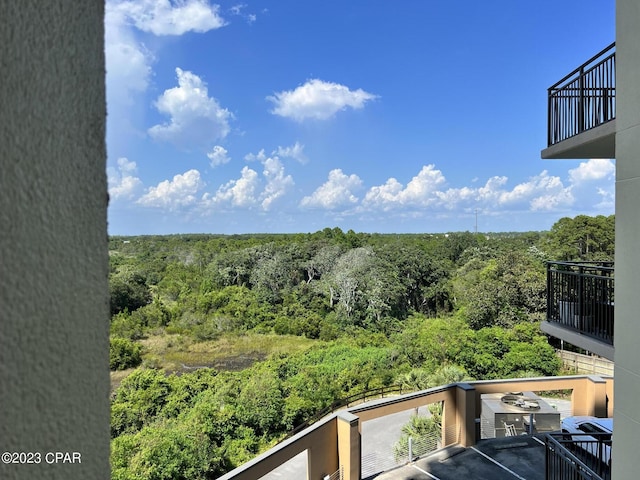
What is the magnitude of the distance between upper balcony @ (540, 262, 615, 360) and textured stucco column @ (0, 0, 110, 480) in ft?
14.3

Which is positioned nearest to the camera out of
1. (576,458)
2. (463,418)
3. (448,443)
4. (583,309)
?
(576,458)

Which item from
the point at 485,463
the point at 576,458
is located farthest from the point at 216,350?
the point at 576,458

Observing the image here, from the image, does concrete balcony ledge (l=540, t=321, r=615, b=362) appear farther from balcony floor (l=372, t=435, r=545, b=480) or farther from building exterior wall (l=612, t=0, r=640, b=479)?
balcony floor (l=372, t=435, r=545, b=480)

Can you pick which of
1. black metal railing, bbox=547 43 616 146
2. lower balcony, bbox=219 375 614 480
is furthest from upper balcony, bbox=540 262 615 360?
lower balcony, bbox=219 375 614 480

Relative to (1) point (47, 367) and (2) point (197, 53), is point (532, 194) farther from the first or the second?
(1) point (47, 367)

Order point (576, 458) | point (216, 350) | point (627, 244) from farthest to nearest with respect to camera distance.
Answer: point (216, 350) → point (576, 458) → point (627, 244)

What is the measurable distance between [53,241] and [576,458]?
14.4 ft

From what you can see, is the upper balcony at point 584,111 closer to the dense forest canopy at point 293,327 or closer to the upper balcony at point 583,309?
the upper balcony at point 583,309

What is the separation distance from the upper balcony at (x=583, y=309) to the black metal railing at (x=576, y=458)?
87 centimetres

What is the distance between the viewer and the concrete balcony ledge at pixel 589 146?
11.4 feet

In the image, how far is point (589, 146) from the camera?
3.89 meters

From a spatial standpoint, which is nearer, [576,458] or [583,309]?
[576,458]

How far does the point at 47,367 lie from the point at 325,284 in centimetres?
2736

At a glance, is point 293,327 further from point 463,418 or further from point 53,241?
point 53,241
